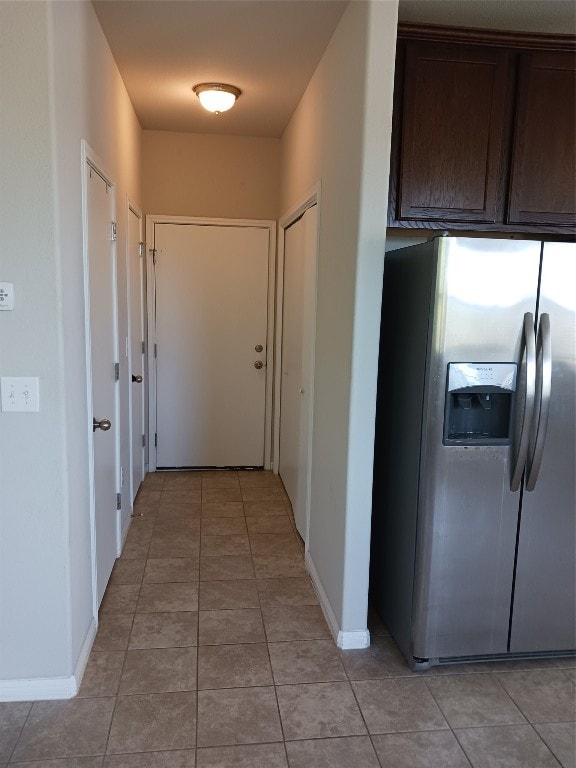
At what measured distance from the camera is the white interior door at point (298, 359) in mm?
3258

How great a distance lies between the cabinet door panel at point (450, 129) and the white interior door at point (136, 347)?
1936mm

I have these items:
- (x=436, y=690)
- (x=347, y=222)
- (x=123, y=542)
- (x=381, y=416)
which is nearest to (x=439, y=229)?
(x=347, y=222)

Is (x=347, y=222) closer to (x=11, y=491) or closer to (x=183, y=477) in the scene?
(x=11, y=491)

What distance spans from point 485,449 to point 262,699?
4.04 ft

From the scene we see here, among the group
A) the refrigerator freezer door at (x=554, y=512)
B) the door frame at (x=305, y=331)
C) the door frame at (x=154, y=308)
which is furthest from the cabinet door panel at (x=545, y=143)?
the door frame at (x=154, y=308)

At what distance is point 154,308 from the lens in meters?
4.58

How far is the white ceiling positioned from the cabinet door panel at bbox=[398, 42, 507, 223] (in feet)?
0.56

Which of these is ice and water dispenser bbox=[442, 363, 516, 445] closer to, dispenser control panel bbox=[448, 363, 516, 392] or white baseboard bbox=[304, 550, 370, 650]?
dispenser control panel bbox=[448, 363, 516, 392]

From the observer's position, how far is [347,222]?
2.44 metres

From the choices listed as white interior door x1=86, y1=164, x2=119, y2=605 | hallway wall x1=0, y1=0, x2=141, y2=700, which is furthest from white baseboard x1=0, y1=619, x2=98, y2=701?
white interior door x1=86, y1=164, x2=119, y2=605

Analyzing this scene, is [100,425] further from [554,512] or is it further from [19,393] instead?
[554,512]

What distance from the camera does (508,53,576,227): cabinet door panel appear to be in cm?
247

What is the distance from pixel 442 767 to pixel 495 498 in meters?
0.92

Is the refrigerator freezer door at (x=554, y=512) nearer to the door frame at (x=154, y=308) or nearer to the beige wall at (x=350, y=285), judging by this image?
the beige wall at (x=350, y=285)
